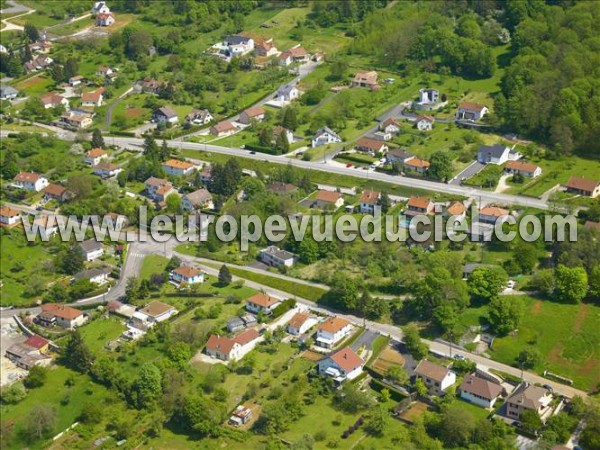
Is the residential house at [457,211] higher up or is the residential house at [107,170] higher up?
the residential house at [457,211]

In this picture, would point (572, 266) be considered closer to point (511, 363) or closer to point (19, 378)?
point (511, 363)

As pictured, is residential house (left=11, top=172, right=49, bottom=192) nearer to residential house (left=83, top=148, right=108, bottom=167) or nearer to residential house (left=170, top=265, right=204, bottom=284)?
residential house (left=83, top=148, right=108, bottom=167)

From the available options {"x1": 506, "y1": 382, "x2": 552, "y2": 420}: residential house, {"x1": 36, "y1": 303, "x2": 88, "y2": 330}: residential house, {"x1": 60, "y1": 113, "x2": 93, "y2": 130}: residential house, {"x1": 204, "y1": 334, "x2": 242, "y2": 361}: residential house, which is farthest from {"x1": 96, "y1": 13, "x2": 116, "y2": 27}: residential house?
{"x1": 506, "y1": 382, "x2": 552, "y2": 420}: residential house

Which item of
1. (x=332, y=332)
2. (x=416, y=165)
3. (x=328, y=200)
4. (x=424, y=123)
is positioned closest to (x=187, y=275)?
(x=332, y=332)

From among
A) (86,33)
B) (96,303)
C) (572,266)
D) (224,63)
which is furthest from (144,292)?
(86,33)

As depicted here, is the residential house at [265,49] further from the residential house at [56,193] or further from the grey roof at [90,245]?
the grey roof at [90,245]

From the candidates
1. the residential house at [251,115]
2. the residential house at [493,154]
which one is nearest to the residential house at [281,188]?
the residential house at [251,115]

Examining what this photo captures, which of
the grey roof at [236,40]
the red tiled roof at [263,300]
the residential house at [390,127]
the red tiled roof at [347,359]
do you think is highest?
the grey roof at [236,40]
